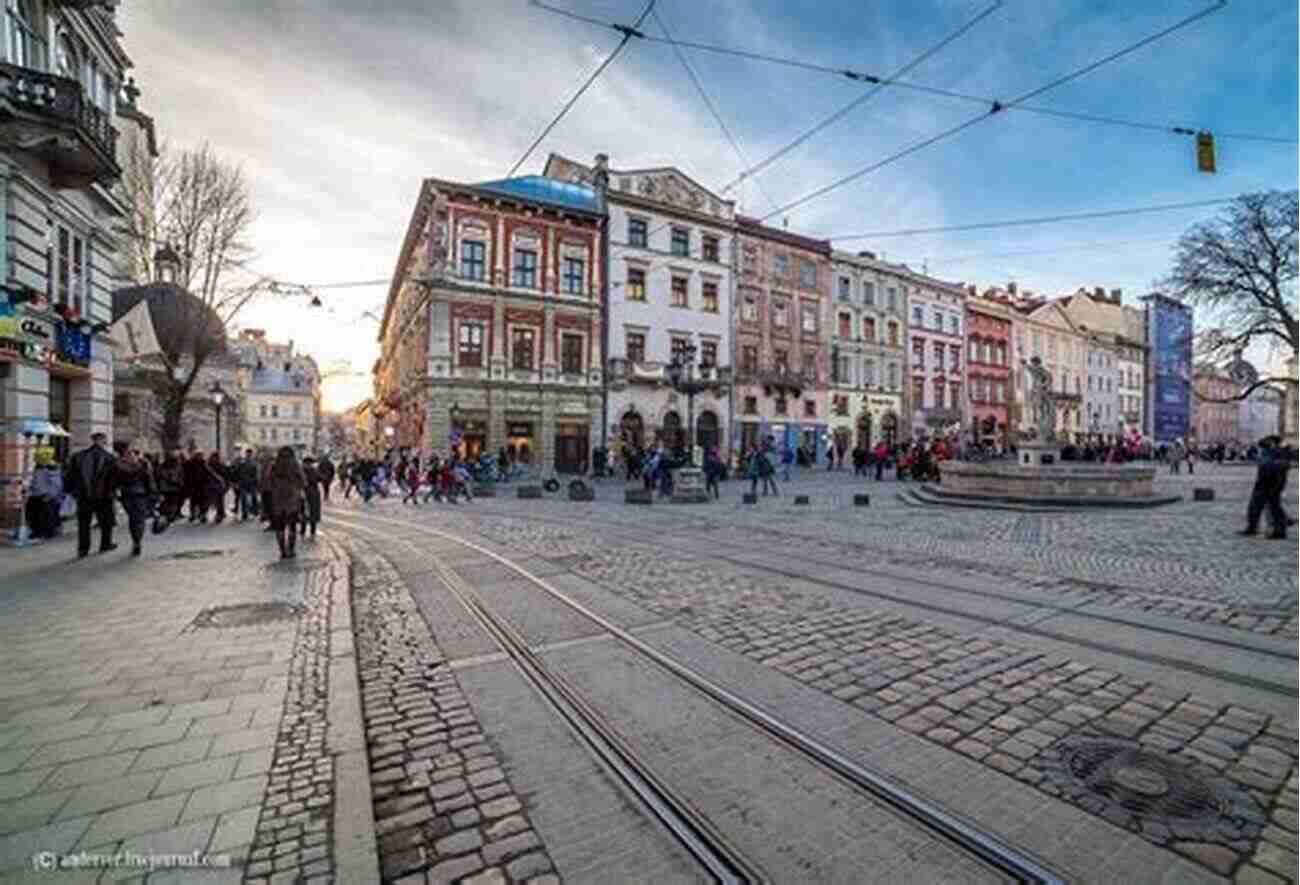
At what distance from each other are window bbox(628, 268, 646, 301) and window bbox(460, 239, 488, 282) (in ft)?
28.5

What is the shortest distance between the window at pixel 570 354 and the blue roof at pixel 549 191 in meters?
7.33

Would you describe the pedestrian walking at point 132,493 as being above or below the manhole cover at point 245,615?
above

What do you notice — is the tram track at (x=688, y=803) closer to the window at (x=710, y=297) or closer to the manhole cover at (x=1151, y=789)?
the manhole cover at (x=1151, y=789)

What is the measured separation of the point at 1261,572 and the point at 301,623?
1132 centimetres

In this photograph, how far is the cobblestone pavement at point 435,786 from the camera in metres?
2.38

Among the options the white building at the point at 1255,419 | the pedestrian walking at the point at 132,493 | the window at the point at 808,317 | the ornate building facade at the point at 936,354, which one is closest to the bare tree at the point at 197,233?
the pedestrian walking at the point at 132,493

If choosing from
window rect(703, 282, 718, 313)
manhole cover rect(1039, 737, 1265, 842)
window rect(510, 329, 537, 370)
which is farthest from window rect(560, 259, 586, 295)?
manhole cover rect(1039, 737, 1265, 842)

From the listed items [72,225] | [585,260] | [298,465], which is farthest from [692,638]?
[585,260]

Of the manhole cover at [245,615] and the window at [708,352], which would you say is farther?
the window at [708,352]

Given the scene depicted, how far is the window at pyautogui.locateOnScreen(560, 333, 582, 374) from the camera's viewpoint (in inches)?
1329

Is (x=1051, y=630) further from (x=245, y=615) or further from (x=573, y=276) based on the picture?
(x=573, y=276)

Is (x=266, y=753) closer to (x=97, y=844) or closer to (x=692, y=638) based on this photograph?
(x=97, y=844)

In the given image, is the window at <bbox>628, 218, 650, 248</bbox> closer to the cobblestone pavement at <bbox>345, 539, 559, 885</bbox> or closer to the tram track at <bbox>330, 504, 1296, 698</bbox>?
the tram track at <bbox>330, 504, 1296, 698</bbox>

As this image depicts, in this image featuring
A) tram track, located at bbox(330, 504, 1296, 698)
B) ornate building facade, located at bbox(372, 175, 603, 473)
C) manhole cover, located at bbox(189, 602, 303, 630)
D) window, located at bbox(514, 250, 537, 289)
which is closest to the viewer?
tram track, located at bbox(330, 504, 1296, 698)
